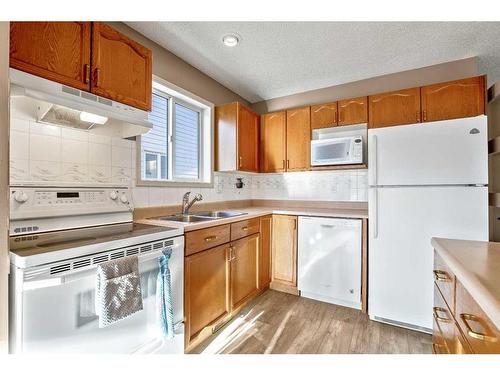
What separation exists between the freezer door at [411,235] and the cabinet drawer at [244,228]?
1.08 metres

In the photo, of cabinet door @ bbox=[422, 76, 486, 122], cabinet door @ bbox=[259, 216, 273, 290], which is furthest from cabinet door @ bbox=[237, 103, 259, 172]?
cabinet door @ bbox=[422, 76, 486, 122]

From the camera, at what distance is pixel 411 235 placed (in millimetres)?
1899

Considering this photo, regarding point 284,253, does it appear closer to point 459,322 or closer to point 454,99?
point 459,322

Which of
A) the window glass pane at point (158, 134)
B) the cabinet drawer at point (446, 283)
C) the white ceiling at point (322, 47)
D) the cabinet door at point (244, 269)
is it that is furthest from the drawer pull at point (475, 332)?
the window glass pane at point (158, 134)

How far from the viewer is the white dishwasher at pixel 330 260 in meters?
2.22

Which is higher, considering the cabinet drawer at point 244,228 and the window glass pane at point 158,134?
the window glass pane at point 158,134

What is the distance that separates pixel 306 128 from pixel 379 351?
90.2 inches

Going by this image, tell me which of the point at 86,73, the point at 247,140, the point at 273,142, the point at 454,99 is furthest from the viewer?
the point at 273,142

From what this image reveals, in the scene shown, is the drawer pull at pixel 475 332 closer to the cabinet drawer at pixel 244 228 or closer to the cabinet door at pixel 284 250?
the cabinet drawer at pixel 244 228

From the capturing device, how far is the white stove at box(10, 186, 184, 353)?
2.84 ft

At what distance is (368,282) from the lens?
6.95 feet

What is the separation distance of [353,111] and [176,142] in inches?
78.4

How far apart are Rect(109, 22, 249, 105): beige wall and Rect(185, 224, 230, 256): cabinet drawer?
1.48 m

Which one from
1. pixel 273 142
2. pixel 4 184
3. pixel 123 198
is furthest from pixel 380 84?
pixel 4 184
